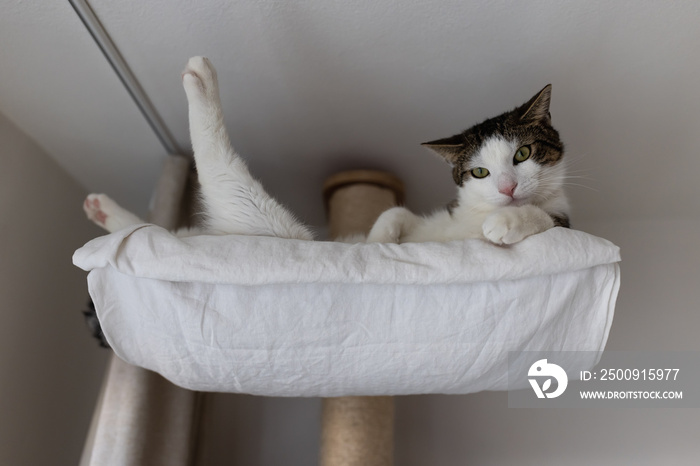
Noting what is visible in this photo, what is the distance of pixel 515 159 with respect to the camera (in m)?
1.05

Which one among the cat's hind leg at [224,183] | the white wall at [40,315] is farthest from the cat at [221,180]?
the white wall at [40,315]

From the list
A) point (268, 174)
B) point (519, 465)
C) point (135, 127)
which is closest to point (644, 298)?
point (519, 465)

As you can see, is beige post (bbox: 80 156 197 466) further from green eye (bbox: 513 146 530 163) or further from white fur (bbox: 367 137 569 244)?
green eye (bbox: 513 146 530 163)

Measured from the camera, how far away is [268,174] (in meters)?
1.62

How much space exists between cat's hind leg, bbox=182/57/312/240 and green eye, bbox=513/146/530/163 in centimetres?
48

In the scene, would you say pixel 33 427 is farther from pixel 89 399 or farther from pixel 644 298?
pixel 644 298

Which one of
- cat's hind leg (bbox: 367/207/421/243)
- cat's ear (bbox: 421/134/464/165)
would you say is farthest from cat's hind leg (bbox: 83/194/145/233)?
cat's ear (bbox: 421/134/464/165)

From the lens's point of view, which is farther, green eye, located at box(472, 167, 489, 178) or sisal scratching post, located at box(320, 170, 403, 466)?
sisal scratching post, located at box(320, 170, 403, 466)

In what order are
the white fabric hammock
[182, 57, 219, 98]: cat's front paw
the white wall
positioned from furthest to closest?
the white wall < [182, 57, 219, 98]: cat's front paw < the white fabric hammock

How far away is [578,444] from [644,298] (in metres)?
0.53

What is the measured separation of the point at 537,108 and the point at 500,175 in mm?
181

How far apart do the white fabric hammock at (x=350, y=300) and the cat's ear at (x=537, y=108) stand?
33 centimetres

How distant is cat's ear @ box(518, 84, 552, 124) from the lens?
1.04 m

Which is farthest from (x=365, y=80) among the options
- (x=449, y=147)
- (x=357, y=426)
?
(x=357, y=426)
